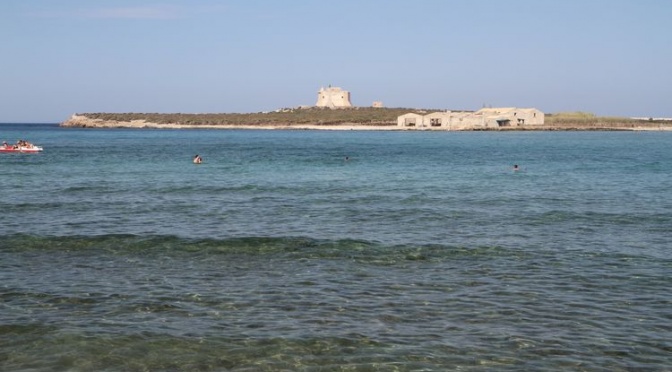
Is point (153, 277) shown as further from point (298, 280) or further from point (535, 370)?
point (535, 370)

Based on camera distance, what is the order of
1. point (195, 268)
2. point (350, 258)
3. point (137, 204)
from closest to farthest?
point (195, 268), point (350, 258), point (137, 204)

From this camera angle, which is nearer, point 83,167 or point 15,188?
point 15,188

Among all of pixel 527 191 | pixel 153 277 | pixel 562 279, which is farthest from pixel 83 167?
pixel 562 279

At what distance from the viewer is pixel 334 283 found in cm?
1814

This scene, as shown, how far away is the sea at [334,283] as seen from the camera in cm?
1311

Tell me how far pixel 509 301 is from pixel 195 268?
881 cm

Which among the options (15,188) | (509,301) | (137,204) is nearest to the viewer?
(509,301)

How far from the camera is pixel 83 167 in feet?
203

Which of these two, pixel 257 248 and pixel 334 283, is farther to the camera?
pixel 257 248

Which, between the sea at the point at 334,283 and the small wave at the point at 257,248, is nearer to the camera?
the sea at the point at 334,283

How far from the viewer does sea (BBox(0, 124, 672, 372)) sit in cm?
1311

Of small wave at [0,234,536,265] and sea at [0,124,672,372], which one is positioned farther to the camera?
small wave at [0,234,536,265]

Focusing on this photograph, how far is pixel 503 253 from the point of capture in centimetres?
2192

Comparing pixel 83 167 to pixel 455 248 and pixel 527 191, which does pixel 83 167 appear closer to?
pixel 527 191
